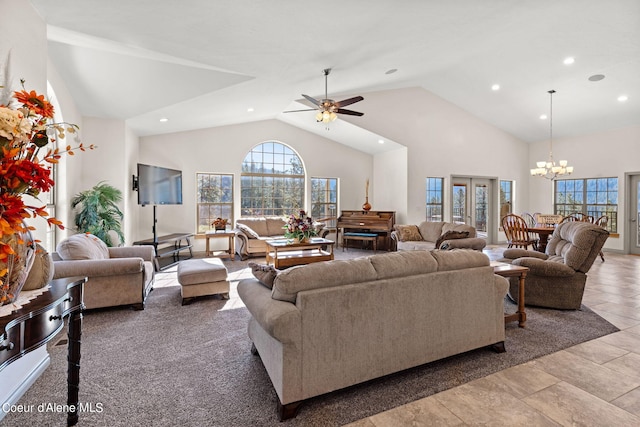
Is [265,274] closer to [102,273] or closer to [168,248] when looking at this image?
[102,273]

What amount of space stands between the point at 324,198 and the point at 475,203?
4311mm

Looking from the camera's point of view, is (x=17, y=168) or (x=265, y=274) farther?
(x=265, y=274)

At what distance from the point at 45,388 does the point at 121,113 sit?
4.36 metres

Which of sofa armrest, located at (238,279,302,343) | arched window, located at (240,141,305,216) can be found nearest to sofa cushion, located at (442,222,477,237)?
arched window, located at (240,141,305,216)

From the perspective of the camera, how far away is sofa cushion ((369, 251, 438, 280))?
2062mm

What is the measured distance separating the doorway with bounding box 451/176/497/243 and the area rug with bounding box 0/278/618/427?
5.63 metres

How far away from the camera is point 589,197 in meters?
8.26

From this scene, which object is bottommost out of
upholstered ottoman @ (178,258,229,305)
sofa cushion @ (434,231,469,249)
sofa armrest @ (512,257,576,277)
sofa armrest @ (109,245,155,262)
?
upholstered ottoman @ (178,258,229,305)

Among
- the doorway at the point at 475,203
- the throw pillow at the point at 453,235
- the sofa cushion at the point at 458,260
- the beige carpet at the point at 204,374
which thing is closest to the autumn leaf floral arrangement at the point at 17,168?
the beige carpet at the point at 204,374

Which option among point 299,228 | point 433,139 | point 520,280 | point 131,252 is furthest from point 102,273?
point 433,139

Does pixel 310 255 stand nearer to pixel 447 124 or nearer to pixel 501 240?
pixel 447 124

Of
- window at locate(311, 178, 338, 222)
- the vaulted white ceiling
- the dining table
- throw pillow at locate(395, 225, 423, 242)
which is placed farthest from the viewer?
window at locate(311, 178, 338, 222)

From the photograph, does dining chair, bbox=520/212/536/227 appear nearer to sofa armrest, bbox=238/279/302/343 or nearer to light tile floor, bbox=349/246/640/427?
light tile floor, bbox=349/246/640/427

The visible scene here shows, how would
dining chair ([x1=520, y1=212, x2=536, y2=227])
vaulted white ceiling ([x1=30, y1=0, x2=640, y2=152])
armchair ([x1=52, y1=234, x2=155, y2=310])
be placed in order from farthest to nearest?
dining chair ([x1=520, y1=212, x2=536, y2=227]) → armchair ([x1=52, y1=234, x2=155, y2=310]) → vaulted white ceiling ([x1=30, y1=0, x2=640, y2=152])
